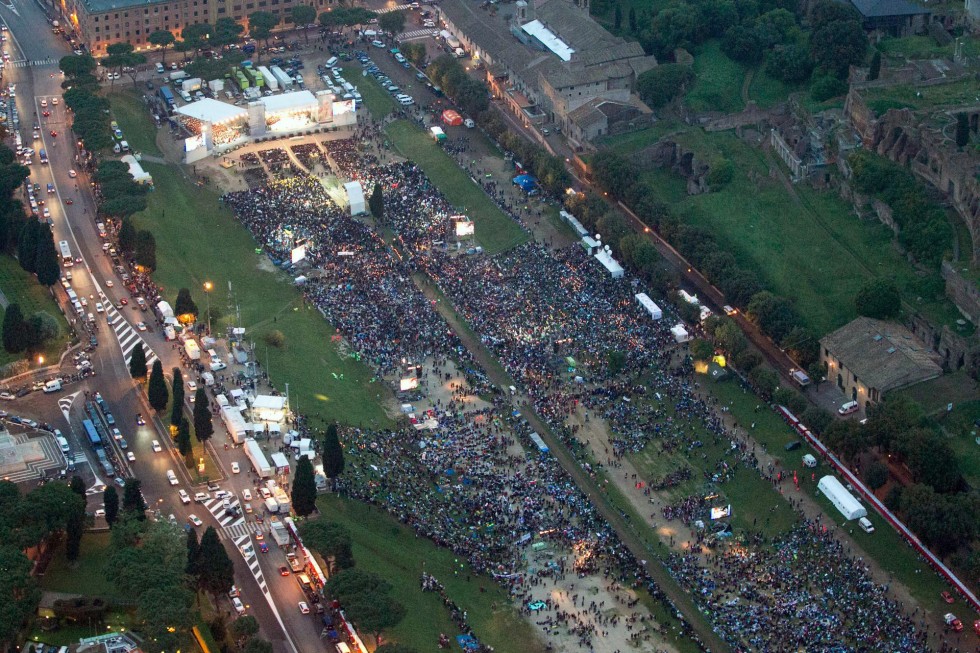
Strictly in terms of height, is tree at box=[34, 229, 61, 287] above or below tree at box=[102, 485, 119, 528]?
below

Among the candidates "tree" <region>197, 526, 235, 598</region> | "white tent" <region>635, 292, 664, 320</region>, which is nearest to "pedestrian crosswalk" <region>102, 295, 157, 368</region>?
"tree" <region>197, 526, 235, 598</region>

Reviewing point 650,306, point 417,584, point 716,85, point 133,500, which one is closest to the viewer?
point 133,500

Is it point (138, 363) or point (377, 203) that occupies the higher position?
point (138, 363)

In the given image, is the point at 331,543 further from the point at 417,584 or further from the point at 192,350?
the point at 192,350

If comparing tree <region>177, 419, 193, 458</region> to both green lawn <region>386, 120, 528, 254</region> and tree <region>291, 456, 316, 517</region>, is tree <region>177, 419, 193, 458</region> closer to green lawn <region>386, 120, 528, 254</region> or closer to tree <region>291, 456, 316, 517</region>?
tree <region>291, 456, 316, 517</region>

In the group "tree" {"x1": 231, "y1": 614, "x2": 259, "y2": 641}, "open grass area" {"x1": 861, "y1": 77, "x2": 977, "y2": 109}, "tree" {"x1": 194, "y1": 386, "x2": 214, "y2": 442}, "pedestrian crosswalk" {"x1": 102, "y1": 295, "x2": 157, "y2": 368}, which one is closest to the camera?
"tree" {"x1": 231, "y1": 614, "x2": 259, "y2": 641}

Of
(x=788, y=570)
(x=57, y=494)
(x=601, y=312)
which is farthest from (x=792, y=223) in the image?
(x=57, y=494)

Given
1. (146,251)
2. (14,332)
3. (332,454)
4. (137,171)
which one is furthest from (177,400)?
A: (137,171)
